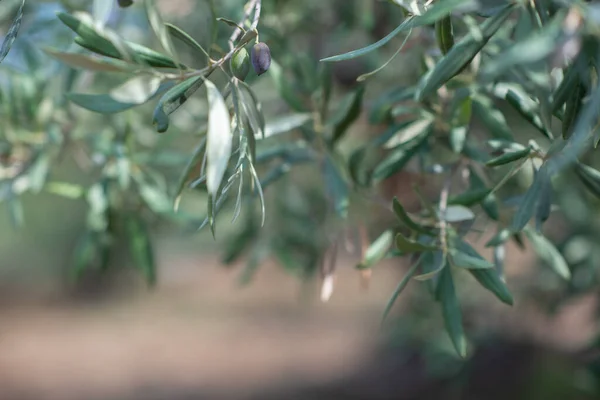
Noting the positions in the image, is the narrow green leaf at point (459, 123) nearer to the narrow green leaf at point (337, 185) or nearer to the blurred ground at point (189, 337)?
the narrow green leaf at point (337, 185)

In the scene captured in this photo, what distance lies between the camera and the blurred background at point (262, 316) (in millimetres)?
1302

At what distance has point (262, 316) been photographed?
574 centimetres

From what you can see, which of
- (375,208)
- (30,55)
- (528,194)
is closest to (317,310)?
(375,208)

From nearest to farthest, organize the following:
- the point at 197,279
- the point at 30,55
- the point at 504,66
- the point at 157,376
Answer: the point at 504,66, the point at 30,55, the point at 157,376, the point at 197,279

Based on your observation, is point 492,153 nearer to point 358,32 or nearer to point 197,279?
point 358,32

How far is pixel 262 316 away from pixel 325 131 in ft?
16.2

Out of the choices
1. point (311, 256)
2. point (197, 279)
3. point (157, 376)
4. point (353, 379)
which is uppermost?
point (311, 256)

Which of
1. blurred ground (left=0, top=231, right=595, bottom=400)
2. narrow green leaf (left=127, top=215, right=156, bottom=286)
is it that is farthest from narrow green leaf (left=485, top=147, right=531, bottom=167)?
blurred ground (left=0, top=231, right=595, bottom=400)

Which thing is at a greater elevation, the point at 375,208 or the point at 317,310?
the point at 375,208

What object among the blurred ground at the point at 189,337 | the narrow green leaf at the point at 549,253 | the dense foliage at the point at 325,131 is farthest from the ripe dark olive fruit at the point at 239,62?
the blurred ground at the point at 189,337

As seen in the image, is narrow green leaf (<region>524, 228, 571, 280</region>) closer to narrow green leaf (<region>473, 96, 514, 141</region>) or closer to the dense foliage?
the dense foliage

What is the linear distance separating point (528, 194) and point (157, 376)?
4.45m

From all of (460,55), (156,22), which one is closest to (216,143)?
(156,22)

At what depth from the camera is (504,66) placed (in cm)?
33
